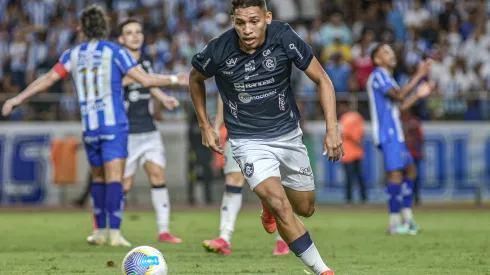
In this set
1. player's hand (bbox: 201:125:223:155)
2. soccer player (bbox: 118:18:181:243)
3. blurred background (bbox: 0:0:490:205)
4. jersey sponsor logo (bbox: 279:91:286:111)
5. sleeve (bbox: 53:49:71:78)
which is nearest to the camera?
jersey sponsor logo (bbox: 279:91:286:111)

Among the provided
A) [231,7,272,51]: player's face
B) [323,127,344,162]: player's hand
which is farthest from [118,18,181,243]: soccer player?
[323,127,344,162]: player's hand

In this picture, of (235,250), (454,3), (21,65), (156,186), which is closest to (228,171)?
(235,250)

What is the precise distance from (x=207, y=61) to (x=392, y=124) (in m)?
5.99

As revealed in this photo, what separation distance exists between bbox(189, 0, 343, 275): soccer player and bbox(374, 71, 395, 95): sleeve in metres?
5.36

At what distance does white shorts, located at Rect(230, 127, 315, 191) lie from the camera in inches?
300

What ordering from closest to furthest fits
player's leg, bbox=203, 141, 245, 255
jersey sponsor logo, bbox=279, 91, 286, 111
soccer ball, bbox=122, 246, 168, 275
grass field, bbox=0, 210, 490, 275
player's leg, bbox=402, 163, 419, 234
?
1. soccer ball, bbox=122, 246, 168, 275
2. jersey sponsor logo, bbox=279, 91, 286, 111
3. grass field, bbox=0, 210, 490, 275
4. player's leg, bbox=203, 141, 245, 255
5. player's leg, bbox=402, 163, 419, 234

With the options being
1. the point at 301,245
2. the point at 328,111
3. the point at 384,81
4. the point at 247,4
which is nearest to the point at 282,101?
the point at 328,111

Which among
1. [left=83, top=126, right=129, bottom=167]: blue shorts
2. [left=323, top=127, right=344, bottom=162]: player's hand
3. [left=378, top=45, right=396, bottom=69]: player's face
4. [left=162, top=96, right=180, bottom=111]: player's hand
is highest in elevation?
[left=378, top=45, right=396, bottom=69]: player's face

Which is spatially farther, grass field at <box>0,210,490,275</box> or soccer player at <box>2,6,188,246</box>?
soccer player at <box>2,6,188,246</box>

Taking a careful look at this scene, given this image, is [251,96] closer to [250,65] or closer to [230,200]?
[250,65]

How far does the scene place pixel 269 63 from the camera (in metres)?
7.79

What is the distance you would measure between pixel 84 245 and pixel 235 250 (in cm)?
196

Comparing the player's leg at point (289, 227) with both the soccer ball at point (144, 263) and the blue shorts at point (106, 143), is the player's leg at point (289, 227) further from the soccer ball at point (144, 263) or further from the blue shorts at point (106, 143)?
the blue shorts at point (106, 143)

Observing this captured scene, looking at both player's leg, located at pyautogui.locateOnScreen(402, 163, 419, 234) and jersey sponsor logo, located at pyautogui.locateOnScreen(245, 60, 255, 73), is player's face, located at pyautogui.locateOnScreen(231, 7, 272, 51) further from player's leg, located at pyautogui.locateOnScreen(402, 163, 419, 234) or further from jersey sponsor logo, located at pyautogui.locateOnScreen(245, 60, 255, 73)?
player's leg, located at pyautogui.locateOnScreen(402, 163, 419, 234)
